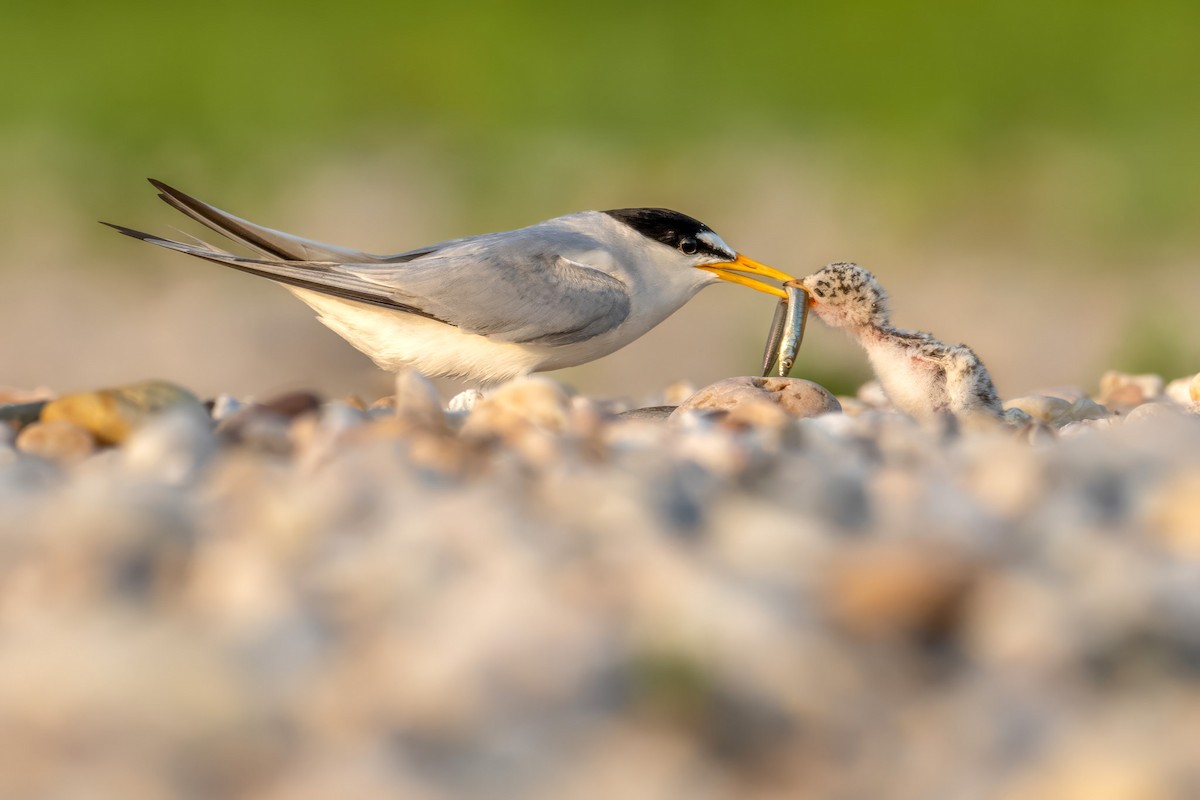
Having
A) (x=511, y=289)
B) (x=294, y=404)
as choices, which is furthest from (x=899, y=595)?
(x=511, y=289)

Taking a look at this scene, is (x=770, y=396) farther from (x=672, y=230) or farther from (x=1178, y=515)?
(x=1178, y=515)

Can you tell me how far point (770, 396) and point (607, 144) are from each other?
18.0 feet

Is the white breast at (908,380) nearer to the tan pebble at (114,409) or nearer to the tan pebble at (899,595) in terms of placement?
the tan pebble at (114,409)

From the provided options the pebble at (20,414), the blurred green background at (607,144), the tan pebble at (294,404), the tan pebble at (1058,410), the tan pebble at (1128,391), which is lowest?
the pebble at (20,414)

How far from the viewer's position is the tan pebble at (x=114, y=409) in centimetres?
287

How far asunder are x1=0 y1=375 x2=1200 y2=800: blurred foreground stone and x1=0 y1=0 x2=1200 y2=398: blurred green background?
6.18 meters

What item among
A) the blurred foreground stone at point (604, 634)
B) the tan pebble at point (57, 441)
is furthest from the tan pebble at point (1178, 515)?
the tan pebble at point (57, 441)

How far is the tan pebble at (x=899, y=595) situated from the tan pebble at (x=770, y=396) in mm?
1680

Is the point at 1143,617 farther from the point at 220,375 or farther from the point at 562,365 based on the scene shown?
the point at 220,375

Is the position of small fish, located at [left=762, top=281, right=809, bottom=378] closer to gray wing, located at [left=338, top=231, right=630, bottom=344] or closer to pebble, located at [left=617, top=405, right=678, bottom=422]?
gray wing, located at [left=338, top=231, right=630, bottom=344]

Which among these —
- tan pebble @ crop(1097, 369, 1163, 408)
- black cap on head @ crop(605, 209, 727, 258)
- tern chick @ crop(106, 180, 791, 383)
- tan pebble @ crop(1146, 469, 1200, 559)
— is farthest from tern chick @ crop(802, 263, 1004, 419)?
tan pebble @ crop(1146, 469, 1200, 559)

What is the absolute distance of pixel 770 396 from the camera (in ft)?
11.4

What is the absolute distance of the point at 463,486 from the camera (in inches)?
84.1

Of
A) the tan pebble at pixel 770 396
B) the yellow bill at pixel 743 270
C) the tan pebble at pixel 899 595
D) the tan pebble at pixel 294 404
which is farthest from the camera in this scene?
the yellow bill at pixel 743 270
